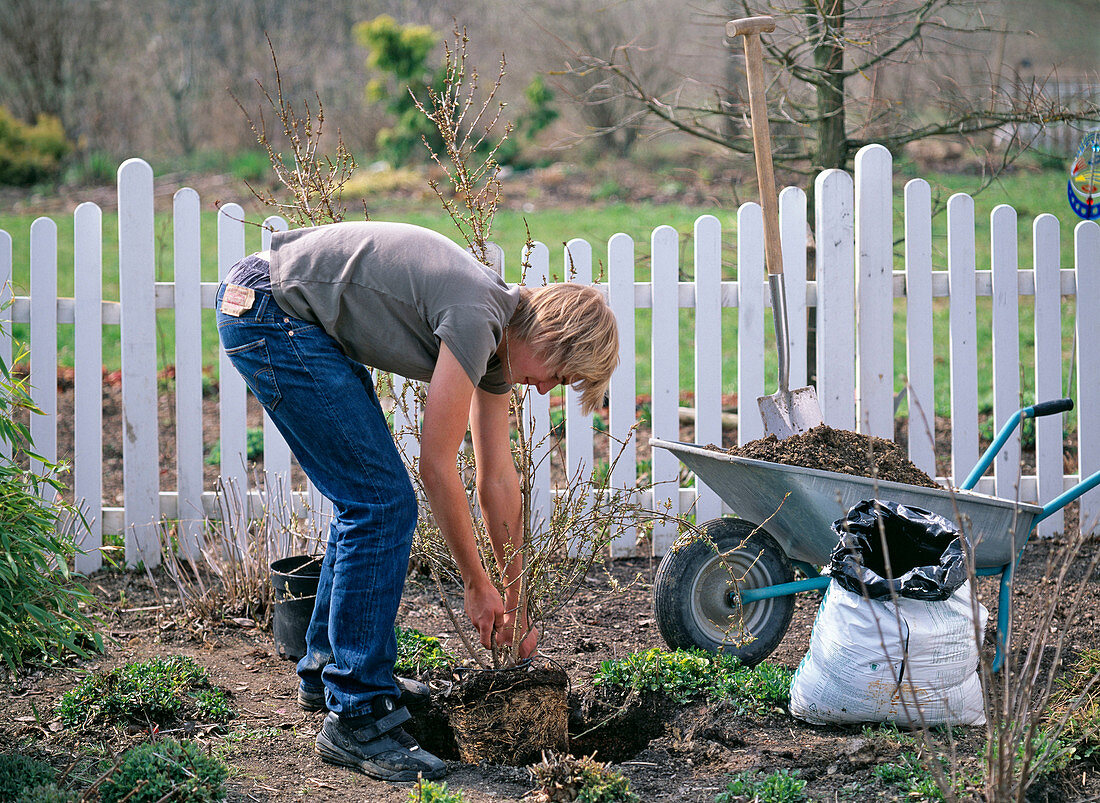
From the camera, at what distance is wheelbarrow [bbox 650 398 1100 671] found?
2582mm

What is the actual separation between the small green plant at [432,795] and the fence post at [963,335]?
9.20ft

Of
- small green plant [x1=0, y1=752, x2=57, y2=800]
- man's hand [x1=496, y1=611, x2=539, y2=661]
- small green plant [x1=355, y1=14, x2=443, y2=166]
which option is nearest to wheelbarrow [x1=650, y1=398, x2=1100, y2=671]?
man's hand [x1=496, y1=611, x2=539, y2=661]

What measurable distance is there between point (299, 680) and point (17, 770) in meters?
0.94

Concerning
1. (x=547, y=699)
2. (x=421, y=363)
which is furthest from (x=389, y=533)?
(x=547, y=699)

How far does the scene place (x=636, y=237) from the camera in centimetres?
866

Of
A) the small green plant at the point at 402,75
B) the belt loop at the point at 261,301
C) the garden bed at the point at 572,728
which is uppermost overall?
the small green plant at the point at 402,75

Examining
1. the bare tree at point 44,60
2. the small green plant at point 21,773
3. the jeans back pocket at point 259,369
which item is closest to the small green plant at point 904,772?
the jeans back pocket at point 259,369

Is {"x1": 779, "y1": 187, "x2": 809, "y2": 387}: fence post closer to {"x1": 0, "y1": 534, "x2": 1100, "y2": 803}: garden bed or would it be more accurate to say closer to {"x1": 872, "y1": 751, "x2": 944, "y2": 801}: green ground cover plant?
{"x1": 0, "y1": 534, "x2": 1100, "y2": 803}: garden bed

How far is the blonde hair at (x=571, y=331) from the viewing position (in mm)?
2053

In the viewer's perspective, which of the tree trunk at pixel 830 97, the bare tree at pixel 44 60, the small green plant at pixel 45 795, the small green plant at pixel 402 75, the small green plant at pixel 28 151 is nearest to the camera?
the small green plant at pixel 45 795

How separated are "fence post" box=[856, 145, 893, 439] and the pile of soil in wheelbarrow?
1.19 metres

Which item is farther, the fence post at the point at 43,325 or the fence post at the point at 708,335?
the fence post at the point at 708,335

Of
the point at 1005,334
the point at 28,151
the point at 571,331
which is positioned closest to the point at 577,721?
the point at 571,331

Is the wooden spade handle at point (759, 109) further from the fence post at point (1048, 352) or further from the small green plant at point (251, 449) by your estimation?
the small green plant at point (251, 449)
